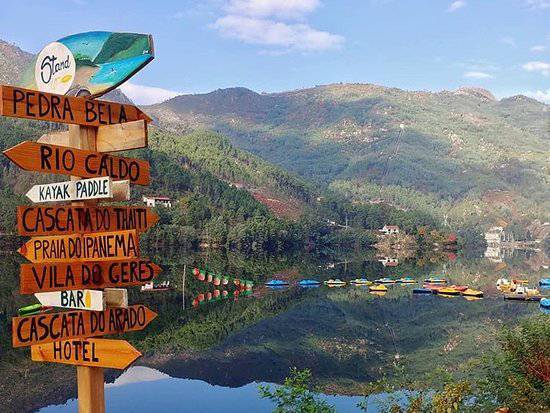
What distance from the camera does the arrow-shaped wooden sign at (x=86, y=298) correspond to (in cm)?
608

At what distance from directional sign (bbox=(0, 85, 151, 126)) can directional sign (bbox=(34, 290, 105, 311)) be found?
5.78ft

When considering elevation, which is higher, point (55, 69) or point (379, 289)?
point (55, 69)

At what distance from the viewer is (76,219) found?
6270 mm

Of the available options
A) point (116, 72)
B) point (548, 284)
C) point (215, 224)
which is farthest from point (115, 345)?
point (215, 224)

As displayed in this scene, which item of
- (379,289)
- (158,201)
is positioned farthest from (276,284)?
(158,201)

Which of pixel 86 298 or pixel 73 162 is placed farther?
pixel 73 162

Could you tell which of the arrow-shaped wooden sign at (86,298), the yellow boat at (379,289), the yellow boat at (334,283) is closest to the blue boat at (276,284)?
the yellow boat at (334,283)

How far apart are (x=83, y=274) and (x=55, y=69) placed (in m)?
2.33

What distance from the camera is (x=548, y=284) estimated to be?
203 ft

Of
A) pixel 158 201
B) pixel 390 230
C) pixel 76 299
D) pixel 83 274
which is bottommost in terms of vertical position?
pixel 390 230

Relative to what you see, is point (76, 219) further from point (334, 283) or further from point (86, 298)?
point (334, 283)

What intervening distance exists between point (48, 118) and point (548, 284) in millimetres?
63849

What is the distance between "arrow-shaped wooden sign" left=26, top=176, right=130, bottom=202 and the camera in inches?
242

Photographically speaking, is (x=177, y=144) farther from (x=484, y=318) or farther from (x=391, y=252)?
(x=484, y=318)
